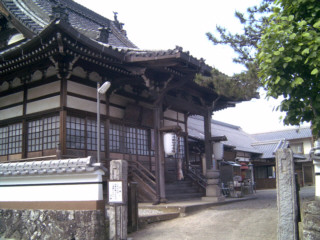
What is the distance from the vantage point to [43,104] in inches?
504

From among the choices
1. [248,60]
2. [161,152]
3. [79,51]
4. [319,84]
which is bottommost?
[161,152]

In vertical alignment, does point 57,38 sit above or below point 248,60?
above

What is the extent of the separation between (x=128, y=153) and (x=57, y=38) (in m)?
6.26

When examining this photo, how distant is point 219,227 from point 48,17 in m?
11.0

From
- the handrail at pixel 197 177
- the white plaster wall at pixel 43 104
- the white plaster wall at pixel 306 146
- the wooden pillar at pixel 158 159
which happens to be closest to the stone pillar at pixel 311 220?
the wooden pillar at pixel 158 159

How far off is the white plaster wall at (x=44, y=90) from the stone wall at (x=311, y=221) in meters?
9.33

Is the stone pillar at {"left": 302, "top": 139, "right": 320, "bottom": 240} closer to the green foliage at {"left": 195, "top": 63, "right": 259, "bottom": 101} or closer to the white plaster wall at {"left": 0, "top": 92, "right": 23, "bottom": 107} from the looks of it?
the green foliage at {"left": 195, "top": 63, "right": 259, "bottom": 101}

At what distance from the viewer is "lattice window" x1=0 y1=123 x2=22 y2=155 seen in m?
13.6

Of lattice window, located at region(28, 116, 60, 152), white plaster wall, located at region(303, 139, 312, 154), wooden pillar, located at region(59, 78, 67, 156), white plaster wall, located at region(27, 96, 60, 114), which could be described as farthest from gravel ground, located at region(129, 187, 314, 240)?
white plaster wall, located at region(303, 139, 312, 154)

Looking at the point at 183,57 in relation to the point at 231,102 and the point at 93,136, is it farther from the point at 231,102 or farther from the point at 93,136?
the point at 231,102

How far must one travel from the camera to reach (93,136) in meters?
13.2

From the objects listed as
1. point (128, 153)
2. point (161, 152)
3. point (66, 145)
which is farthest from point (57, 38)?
point (128, 153)

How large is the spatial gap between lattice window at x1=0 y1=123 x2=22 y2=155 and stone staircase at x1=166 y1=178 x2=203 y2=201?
6.28 m

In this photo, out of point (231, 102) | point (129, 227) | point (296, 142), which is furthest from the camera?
point (296, 142)
